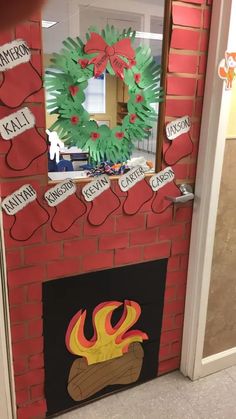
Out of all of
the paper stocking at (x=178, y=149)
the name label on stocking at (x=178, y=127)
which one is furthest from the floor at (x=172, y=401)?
the name label on stocking at (x=178, y=127)

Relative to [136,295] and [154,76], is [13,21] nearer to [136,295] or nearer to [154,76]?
[154,76]

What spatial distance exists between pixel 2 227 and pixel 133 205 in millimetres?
561

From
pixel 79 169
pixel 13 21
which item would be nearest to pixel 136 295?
pixel 79 169

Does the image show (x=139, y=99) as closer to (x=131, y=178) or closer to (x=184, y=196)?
(x=131, y=178)

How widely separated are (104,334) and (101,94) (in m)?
1.09

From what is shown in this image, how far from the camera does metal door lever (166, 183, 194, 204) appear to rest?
163 cm

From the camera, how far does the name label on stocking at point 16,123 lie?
124 cm

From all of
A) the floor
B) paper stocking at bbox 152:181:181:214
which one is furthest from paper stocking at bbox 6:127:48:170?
the floor

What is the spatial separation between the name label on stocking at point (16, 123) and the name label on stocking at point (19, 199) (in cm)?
20

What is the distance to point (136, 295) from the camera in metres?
1.76

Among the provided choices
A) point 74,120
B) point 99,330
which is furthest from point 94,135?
point 99,330

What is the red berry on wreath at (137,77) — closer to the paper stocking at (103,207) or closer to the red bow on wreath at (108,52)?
the red bow on wreath at (108,52)

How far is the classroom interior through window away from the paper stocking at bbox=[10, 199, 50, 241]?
0.14 m

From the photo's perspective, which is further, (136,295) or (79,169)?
(136,295)
